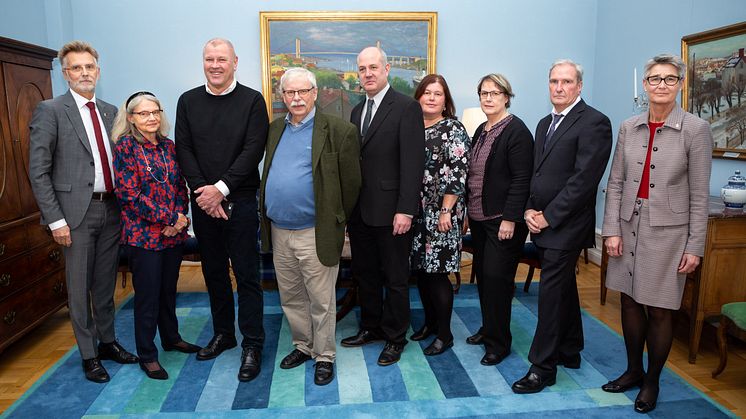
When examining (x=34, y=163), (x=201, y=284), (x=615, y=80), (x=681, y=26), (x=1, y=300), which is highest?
(x=681, y=26)

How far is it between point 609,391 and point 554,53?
3.67 metres

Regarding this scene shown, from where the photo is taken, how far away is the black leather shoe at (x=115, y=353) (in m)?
2.93

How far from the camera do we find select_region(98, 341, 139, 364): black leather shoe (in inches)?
115

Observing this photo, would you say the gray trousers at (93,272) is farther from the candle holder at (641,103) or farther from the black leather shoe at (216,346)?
the candle holder at (641,103)

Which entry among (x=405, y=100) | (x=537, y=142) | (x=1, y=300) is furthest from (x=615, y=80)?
(x=1, y=300)

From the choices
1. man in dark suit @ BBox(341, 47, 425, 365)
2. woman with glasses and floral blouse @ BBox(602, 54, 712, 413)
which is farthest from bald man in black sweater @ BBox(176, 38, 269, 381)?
woman with glasses and floral blouse @ BBox(602, 54, 712, 413)

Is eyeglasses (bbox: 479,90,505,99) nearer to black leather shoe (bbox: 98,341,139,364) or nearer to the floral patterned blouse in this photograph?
the floral patterned blouse

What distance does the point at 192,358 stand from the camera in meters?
2.99

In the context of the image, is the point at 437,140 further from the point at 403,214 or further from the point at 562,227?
the point at 562,227

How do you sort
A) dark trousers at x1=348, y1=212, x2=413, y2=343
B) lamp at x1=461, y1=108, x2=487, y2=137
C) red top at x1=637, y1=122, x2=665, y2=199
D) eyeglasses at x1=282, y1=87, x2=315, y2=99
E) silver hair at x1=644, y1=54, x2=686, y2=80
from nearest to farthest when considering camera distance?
silver hair at x1=644, y1=54, x2=686, y2=80, red top at x1=637, y1=122, x2=665, y2=199, eyeglasses at x1=282, y1=87, x2=315, y2=99, dark trousers at x1=348, y1=212, x2=413, y2=343, lamp at x1=461, y1=108, x2=487, y2=137

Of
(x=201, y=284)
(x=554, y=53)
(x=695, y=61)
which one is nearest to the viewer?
(x=695, y=61)

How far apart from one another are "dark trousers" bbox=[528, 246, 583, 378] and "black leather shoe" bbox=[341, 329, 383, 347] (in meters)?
0.96

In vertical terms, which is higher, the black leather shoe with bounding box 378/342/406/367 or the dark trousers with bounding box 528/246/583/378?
the dark trousers with bounding box 528/246/583/378

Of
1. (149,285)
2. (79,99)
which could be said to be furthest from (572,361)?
(79,99)
